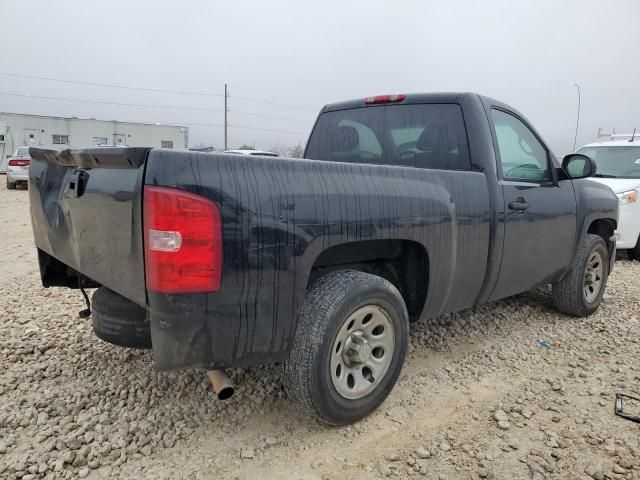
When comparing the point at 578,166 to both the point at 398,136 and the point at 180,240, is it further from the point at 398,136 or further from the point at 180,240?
the point at 180,240

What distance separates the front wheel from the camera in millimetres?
4246

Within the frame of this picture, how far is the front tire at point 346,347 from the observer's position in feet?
7.40

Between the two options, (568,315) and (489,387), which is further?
(568,315)

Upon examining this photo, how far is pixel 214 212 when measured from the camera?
189cm

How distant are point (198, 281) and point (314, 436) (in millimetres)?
1128

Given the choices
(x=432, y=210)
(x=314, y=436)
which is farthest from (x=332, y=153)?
(x=314, y=436)

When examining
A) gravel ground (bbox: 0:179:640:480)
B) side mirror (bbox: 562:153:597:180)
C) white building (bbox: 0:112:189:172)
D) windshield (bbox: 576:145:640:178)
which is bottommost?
gravel ground (bbox: 0:179:640:480)

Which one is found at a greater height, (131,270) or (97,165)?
(97,165)

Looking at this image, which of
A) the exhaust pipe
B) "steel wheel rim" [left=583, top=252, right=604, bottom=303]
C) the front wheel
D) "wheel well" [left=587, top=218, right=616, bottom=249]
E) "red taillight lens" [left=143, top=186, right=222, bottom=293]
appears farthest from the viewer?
"wheel well" [left=587, top=218, right=616, bottom=249]

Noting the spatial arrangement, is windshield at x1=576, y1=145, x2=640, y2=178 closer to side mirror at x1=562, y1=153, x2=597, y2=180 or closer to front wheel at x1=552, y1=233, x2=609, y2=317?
front wheel at x1=552, y1=233, x2=609, y2=317

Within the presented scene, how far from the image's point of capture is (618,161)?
764 centimetres

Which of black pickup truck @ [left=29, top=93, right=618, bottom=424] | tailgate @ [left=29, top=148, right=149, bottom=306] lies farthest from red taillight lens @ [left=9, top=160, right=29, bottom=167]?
tailgate @ [left=29, top=148, right=149, bottom=306]

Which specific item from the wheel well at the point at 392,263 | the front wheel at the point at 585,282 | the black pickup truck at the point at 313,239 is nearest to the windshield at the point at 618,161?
the front wheel at the point at 585,282

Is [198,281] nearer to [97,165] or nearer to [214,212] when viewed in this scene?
[214,212]
